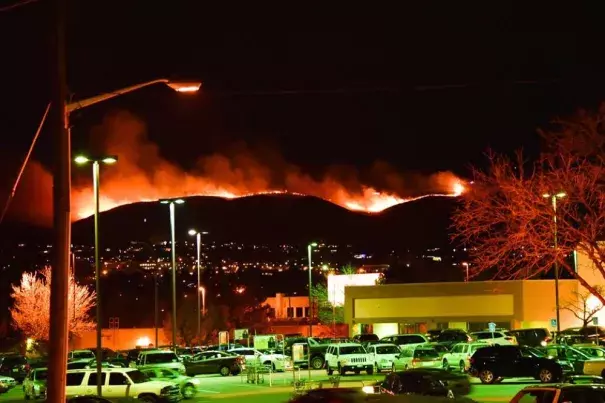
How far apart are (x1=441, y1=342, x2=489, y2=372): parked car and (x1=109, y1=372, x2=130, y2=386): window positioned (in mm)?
16667

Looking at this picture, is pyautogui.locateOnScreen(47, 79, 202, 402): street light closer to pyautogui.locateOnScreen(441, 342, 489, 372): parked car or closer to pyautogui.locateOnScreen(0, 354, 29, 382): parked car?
pyautogui.locateOnScreen(441, 342, 489, 372): parked car

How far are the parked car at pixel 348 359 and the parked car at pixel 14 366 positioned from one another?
1719 cm

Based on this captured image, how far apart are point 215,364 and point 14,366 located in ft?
39.3

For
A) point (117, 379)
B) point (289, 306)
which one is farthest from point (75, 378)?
point (289, 306)

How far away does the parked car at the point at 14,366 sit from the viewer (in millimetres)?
51772

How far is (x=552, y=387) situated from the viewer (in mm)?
15633

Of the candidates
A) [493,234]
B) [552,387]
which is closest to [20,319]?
[493,234]

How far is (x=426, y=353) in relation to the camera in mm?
45969

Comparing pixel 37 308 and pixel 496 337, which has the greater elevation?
pixel 37 308

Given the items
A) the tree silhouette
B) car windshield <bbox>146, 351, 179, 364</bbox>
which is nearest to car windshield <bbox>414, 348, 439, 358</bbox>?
car windshield <bbox>146, 351, 179, 364</bbox>

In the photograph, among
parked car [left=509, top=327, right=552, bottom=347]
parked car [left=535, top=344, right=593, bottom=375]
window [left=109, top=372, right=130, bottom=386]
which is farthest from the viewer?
parked car [left=509, top=327, right=552, bottom=347]

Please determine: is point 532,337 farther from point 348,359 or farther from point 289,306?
point 289,306

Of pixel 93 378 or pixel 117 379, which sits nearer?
pixel 117 379

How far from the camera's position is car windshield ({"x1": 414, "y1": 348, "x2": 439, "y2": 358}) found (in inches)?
1802
